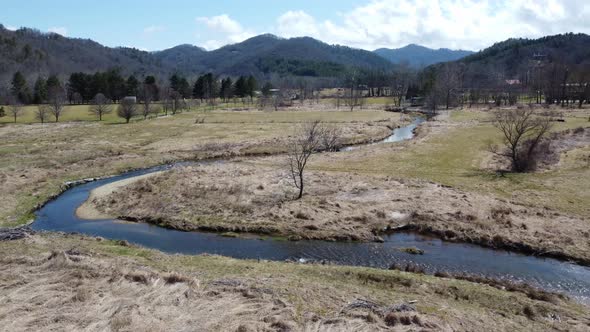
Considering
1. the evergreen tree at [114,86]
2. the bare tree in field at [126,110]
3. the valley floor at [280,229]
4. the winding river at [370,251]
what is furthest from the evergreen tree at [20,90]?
the winding river at [370,251]

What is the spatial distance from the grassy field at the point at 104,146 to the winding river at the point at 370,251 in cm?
756

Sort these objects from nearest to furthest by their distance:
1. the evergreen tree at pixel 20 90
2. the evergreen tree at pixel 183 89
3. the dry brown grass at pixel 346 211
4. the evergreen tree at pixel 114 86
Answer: the dry brown grass at pixel 346 211 < the evergreen tree at pixel 20 90 < the evergreen tree at pixel 114 86 < the evergreen tree at pixel 183 89

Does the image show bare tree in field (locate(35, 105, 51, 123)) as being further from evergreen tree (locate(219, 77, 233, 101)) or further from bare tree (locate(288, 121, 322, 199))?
evergreen tree (locate(219, 77, 233, 101))

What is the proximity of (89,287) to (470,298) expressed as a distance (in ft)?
48.6

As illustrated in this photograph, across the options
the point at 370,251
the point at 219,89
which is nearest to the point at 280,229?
the point at 370,251

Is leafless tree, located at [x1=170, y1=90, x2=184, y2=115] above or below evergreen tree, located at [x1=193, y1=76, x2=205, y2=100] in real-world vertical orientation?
below

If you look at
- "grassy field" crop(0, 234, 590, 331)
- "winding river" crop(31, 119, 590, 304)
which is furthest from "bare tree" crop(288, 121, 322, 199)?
"grassy field" crop(0, 234, 590, 331)

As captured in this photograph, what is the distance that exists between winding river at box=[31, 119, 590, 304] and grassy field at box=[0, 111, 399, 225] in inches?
298

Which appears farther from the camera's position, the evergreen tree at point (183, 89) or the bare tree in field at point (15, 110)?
the evergreen tree at point (183, 89)

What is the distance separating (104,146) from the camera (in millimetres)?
53219

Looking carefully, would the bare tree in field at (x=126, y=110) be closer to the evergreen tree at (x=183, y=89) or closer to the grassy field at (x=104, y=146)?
the grassy field at (x=104, y=146)

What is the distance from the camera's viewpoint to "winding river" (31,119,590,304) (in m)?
19.2

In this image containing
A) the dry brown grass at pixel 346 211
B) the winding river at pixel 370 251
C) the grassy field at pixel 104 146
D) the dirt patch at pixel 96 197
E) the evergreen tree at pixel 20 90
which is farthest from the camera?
the evergreen tree at pixel 20 90

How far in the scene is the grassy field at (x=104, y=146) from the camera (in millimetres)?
35062
